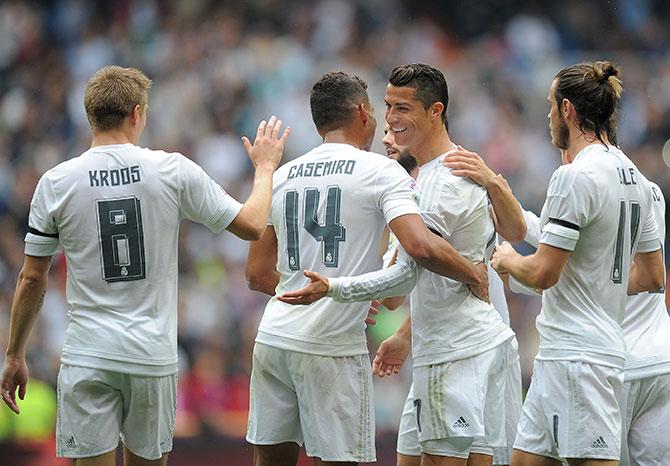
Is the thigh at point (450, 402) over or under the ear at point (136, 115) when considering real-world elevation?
under

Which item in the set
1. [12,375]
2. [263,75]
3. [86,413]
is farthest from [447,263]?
[263,75]

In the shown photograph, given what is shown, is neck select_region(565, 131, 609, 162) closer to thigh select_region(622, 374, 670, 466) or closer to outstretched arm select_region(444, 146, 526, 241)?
outstretched arm select_region(444, 146, 526, 241)

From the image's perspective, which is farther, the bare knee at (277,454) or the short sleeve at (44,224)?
the bare knee at (277,454)

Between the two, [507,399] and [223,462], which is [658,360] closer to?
[507,399]

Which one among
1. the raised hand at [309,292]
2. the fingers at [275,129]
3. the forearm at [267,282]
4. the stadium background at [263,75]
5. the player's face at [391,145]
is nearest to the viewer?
the raised hand at [309,292]

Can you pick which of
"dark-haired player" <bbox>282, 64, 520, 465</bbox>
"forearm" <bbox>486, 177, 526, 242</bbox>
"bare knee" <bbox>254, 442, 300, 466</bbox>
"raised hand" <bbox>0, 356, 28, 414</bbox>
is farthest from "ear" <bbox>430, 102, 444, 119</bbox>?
"raised hand" <bbox>0, 356, 28, 414</bbox>

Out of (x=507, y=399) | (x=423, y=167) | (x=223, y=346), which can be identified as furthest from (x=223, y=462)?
(x=423, y=167)

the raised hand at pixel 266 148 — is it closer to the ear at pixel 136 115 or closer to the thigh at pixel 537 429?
the ear at pixel 136 115

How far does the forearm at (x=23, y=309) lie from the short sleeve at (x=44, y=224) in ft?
0.45

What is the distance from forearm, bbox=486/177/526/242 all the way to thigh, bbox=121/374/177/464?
1717mm

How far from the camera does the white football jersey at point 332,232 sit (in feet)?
18.1

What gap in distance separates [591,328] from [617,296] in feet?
0.70

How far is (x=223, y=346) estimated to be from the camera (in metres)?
11.9

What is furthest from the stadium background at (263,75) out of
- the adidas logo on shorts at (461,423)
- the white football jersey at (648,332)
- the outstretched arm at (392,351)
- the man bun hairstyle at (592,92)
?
the man bun hairstyle at (592,92)
